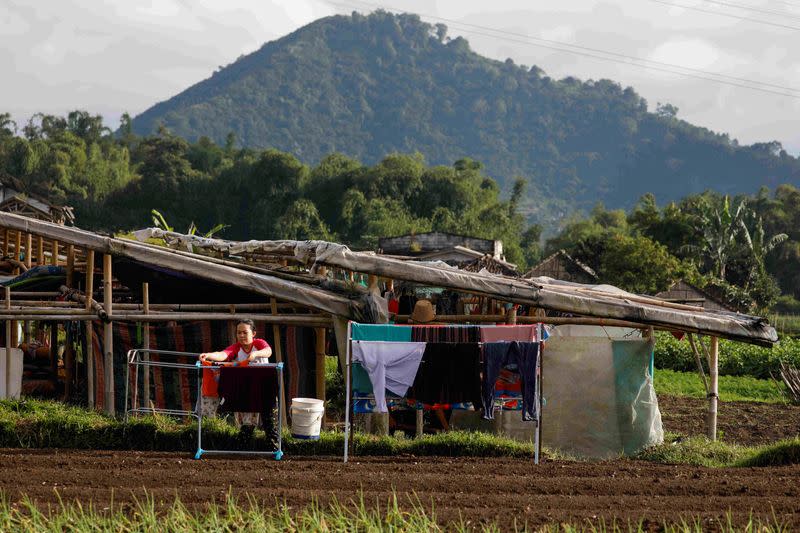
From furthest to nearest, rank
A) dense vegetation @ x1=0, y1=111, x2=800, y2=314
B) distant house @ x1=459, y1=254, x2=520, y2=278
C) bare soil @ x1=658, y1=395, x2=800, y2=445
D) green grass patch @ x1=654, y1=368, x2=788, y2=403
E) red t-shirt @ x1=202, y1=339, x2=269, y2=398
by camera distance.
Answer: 1. dense vegetation @ x1=0, y1=111, x2=800, y2=314
2. distant house @ x1=459, y1=254, x2=520, y2=278
3. green grass patch @ x1=654, y1=368, x2=788, y2=403
4. bare soil @ x1=658, y1=395, x2=800, y2=445
5. red t-shirt @ x1=202, y1=339, x2=269, y2=398

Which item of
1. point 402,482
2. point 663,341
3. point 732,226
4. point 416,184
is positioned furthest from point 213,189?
point 402,482

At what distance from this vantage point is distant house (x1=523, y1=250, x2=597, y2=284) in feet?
156

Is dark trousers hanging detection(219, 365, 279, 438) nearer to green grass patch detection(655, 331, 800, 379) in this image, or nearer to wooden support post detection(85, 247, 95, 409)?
wooden support post detection(85, 247, 95, 409)

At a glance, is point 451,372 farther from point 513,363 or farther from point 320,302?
point 320,302

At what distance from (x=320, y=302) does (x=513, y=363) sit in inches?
116

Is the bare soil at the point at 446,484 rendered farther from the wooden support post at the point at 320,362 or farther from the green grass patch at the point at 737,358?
the green grass patch at the point at 737,358

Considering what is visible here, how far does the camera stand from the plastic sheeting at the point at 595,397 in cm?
1349

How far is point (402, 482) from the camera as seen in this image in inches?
387

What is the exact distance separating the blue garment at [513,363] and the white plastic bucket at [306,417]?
193cm

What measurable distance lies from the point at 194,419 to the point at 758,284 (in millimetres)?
38919

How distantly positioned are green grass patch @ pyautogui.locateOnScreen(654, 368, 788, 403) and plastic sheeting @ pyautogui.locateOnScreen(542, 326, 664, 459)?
9982 mm

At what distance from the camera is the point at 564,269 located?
49.0 meters

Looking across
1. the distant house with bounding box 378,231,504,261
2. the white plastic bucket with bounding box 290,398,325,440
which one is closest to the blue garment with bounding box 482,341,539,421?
the white plastic bucket with bounding box 290,398,325,440

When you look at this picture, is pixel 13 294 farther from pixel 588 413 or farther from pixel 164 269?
pixel 588 413
